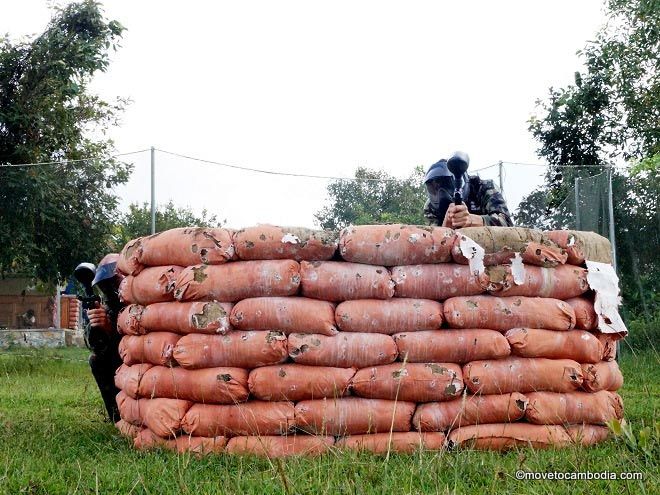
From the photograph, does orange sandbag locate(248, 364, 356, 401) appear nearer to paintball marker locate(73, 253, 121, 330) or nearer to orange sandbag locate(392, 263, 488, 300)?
orange sandbag locate(392, 263, 488, 300)

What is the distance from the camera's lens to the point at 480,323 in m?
3.46

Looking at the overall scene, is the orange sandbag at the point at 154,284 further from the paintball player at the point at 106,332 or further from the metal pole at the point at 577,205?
the metal pole at the point at 577,205

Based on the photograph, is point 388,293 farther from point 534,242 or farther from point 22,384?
point 22,384

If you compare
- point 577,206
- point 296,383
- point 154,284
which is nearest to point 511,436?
point 296,383

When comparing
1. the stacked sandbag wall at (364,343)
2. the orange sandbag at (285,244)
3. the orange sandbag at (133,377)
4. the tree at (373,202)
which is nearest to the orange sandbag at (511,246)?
the stacked sandbag wall at (364,343)

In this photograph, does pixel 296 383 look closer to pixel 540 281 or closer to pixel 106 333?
pixel 540 281

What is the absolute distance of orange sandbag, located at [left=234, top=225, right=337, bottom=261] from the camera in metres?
3.44

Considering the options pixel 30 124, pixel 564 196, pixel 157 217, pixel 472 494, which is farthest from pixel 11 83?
pixel 472 494

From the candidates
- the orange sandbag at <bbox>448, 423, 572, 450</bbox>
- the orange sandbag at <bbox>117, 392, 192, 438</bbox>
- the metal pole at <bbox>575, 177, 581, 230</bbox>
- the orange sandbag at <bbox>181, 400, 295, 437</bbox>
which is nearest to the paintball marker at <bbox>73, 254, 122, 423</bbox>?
the orange sandbag at <bbox>117, 392, 192, 438</bbox>

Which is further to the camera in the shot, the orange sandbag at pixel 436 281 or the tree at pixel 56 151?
the tree at pixel 56 151

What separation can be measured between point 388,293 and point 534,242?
2.57 feet

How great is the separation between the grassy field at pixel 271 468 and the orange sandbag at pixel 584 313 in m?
0.42

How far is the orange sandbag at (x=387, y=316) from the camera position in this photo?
11.1ft

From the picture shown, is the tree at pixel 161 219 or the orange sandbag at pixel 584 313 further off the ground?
the tree at pixel 161 219
